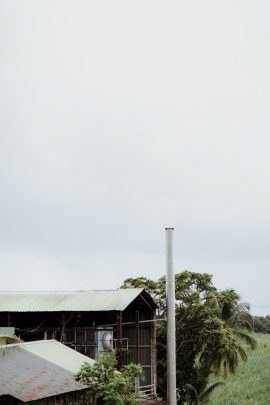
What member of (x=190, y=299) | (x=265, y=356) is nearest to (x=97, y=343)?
(x=190, y=299)

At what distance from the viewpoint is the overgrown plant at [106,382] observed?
19328mm

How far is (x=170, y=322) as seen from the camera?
25.7 meters

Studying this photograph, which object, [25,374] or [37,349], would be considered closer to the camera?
[25,374]

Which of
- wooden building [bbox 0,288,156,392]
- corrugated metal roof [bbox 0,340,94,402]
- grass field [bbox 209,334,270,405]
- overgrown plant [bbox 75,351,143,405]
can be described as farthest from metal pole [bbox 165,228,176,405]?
grass field [bbox 209,334,270,405]

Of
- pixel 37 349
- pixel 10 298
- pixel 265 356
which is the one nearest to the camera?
pixel 37 349

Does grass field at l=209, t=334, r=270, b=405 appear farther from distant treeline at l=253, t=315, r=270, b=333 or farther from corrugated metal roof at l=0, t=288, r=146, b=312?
distant treeline at l=253, t=315, r=270, b=333

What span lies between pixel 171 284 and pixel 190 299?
697cm

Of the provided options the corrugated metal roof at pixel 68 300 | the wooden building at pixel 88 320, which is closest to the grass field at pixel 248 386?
the wooden building at pixel 88 320

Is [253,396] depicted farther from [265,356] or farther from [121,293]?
[121,293]

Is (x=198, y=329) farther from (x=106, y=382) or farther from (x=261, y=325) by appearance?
(x=261, y=325)

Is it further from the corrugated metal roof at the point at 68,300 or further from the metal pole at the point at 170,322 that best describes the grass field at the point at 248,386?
the metal pole at the point at 170,322

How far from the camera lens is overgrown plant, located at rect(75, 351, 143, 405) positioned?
19.3 m

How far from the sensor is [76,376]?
19.6 metres

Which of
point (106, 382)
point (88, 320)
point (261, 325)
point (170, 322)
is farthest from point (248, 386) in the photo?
point (261, 325)
